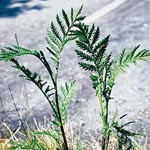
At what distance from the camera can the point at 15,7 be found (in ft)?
22.8

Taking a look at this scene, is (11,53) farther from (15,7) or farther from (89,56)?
(15,7)

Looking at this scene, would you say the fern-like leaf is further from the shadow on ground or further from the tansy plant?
the shadow on ground

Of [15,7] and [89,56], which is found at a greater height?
[15,7]

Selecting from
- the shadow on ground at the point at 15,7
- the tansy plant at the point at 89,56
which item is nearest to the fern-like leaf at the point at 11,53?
the tansy plant at the point at 89,56

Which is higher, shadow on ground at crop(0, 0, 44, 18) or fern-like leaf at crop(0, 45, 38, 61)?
shadow on ground at crop(0, 0, 44, 18)

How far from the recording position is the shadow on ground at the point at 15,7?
21.9ft

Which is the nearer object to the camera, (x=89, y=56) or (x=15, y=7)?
(x=89, y=56)

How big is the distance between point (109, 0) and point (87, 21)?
1143 mm

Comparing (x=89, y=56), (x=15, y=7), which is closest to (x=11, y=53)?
(x=89, y=56)

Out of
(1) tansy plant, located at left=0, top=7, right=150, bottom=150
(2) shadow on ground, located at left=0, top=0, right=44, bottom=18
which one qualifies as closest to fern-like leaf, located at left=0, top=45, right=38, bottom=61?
(1) tansy plant, located at left=0, top=7, right=150, bottom=150

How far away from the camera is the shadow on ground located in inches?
263

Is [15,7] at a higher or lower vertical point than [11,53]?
higher

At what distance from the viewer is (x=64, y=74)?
444 centimetres

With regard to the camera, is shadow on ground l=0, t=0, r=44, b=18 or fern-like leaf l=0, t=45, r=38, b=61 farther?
shadow on ground l=0, t=0, r=44, b=18
